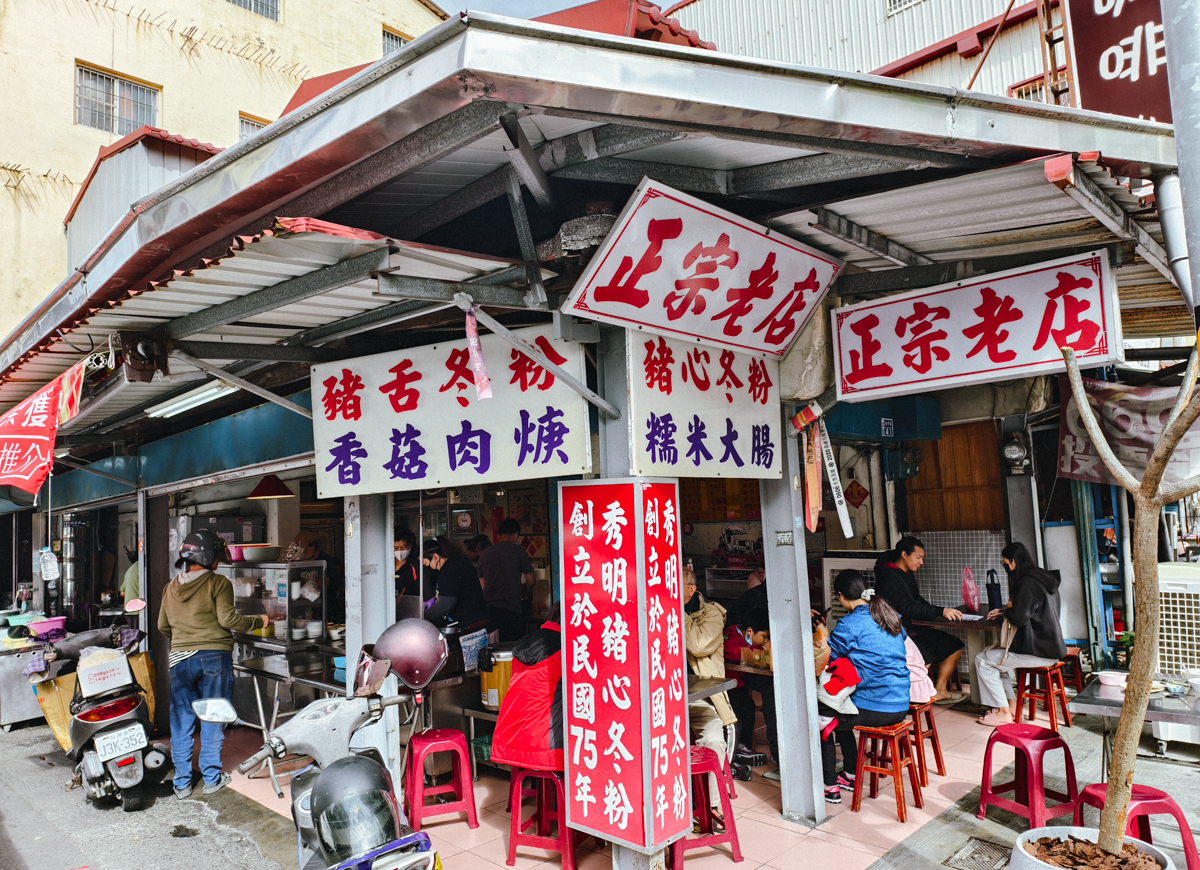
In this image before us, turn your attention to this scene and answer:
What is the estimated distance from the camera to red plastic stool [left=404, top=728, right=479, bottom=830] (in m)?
5.42

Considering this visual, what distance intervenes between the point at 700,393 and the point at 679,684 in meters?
1.79

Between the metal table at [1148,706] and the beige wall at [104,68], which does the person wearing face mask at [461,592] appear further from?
the beige wall at [104,68]

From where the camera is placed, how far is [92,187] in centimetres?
1241

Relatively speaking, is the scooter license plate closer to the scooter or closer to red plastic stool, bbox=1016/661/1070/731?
the scooter

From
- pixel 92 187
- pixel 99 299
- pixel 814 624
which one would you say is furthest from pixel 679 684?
pixel 92 187

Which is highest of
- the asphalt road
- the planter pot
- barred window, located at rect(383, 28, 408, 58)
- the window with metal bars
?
barred window, located at rect(383, 28, 408, 58)

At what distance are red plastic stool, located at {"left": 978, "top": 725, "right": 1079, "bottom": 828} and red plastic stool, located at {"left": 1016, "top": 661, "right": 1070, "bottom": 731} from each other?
213 cm

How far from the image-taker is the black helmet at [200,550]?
712 centimetres

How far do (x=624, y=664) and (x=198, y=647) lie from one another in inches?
184

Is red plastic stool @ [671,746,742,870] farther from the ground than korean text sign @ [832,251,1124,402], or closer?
closer

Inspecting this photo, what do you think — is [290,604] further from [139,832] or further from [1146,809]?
[1146,809]

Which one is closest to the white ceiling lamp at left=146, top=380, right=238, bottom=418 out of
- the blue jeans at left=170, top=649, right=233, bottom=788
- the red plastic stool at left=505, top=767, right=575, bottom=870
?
the blue jeans at left=170, top=649, right=233, bottom=788

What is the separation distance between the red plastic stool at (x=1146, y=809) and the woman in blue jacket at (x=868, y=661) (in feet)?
4.68

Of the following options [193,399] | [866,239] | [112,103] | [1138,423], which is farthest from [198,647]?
[112,103]
